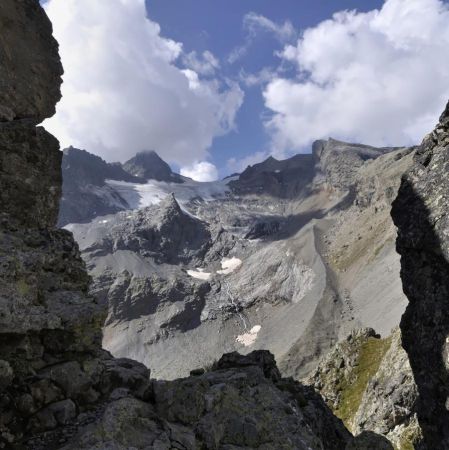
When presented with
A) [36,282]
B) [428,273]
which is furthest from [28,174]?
[428,273]

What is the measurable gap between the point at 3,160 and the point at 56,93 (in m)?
7.22

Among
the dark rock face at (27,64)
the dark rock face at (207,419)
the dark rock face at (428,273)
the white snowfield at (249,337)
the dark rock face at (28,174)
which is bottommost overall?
the dark rock face at (207,419)

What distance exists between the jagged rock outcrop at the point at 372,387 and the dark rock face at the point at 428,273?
4.45 meters

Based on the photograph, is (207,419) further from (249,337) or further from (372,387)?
(249,337)

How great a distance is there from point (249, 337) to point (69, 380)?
170 metres

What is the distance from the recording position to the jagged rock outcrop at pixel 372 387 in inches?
1399

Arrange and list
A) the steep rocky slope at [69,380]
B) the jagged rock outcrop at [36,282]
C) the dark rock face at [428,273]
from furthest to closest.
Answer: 1. the dark rock face at [428,273]
2. the jagged rock outcrop at [36,282]
3. the steep rocky slope at [69,380]

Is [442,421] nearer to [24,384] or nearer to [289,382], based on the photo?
[289,382]

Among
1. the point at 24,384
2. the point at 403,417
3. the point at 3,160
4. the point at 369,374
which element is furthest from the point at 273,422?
the point at 369,374

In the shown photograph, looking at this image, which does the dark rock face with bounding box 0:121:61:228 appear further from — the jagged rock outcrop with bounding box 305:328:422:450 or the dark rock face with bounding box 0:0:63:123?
the jagged rock outcrop with bounding box 305:328:422:450

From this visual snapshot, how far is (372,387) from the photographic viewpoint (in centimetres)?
4159

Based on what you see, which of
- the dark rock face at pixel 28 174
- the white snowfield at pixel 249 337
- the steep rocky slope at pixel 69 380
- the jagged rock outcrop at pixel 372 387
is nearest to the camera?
the steep rocky slope at pixel 69 380

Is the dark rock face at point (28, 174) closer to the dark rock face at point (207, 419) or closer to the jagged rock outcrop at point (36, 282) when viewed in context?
the jagged rock outcrop at point (36, 282)

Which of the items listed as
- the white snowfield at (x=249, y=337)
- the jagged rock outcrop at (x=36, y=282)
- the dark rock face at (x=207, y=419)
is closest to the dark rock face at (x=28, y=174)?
the jagged rock outcrop at (x=36, y=282)
